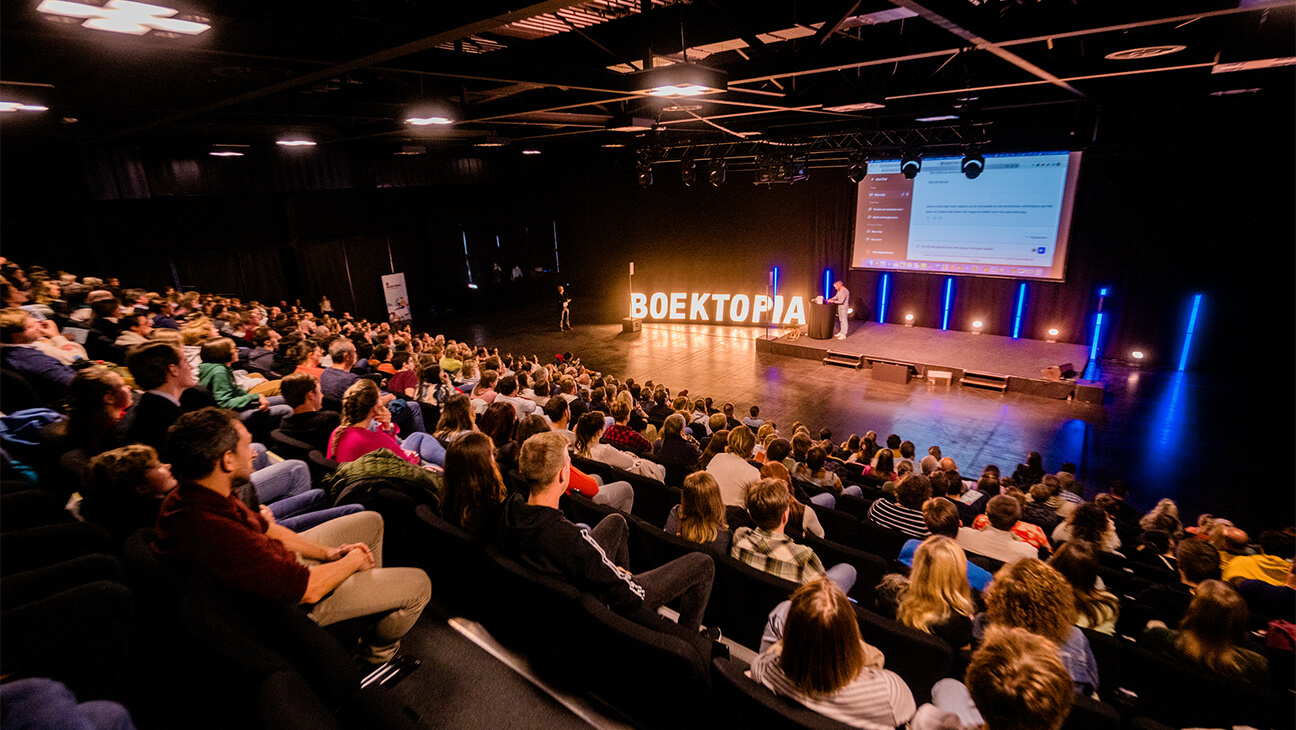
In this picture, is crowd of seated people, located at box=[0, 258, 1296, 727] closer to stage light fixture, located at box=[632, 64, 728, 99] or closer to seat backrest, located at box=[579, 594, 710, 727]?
seat backrest, located at box=[579, 594, 710, 727]

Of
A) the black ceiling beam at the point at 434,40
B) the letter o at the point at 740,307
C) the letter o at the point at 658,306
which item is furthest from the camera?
the letter o at the point at 658,306

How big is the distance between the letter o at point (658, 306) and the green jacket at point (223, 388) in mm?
12473

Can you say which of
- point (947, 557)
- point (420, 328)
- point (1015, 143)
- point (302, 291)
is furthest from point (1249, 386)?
point (302, 291)

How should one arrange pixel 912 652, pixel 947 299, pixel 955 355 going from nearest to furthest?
1. pixel 912 652
2. pixel 955 355
3. pixel 947 299

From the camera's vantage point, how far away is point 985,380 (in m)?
9.86

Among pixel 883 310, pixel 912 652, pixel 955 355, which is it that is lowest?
pixel 955 355

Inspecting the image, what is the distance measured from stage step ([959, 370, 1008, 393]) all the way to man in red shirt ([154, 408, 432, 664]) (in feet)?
33.4

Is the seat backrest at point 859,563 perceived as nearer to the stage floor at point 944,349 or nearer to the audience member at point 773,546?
the audience member at point 773,546

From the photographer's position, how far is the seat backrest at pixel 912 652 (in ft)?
7.00

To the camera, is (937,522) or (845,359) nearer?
(937,522)

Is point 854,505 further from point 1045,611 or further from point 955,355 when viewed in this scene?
point 955,355

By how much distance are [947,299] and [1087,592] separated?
11.1 metres

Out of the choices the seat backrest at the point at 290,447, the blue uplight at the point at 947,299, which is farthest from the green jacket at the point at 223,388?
the blue uplight at the point at 947,299

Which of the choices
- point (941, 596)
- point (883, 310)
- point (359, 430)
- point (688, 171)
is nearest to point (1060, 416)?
point (883, 310)
